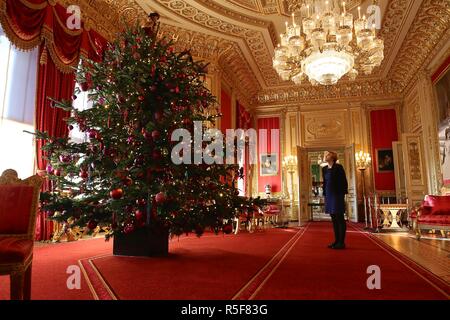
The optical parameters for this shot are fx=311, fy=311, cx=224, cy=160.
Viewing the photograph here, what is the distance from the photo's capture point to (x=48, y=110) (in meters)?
4.32

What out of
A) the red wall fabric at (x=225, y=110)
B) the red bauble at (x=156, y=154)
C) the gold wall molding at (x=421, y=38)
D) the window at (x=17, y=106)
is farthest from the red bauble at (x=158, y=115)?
the gold wall molding at (x=421, y=38)

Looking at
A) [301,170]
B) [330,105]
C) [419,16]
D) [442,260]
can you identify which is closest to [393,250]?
[442,260]

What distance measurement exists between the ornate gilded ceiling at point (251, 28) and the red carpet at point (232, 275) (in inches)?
168

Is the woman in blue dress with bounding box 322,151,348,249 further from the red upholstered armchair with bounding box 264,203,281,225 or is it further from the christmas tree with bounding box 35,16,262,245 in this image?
the red upholstered armchair with bounding box 264,203,281,225

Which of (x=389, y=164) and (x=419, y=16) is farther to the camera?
(x=389, y=164)

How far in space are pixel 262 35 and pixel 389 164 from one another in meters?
5.44

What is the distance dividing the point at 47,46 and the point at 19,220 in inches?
136

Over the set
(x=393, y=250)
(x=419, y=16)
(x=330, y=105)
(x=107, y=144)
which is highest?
(x=419, y=16)

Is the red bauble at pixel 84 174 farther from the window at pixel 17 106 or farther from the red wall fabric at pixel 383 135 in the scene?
the red wall fabric at pixel 383 135

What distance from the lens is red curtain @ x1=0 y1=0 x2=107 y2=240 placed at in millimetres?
3865

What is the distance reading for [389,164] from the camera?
9219 millimetres

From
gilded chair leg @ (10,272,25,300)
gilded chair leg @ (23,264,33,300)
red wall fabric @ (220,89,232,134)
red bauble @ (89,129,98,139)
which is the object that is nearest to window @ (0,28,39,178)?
red bauble @ (89,129,98,139)

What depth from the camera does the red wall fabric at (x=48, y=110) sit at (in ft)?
13.5
